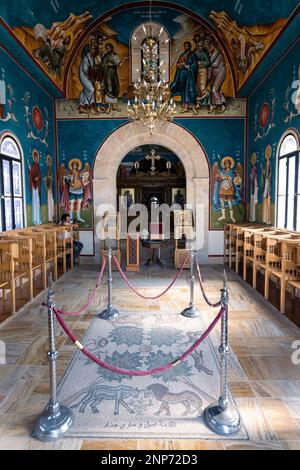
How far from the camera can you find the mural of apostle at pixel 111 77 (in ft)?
33.4

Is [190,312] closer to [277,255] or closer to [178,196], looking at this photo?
[277,255]

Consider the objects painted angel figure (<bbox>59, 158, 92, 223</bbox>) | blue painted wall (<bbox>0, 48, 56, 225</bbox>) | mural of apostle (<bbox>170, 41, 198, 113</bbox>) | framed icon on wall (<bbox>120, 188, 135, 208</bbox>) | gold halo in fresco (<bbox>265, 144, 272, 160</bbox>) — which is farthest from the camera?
framed icon on wall (<bbox>120, 188, 135, 208</bbox>)

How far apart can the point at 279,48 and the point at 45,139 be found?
693 cm

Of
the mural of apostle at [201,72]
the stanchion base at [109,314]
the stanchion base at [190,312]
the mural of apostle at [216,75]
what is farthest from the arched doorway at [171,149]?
the stanchion base at [109,314]

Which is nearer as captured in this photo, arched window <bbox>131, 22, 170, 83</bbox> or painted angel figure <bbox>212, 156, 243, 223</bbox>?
Answer: arched window <bbox>131, 22, 170, 83</bbox>

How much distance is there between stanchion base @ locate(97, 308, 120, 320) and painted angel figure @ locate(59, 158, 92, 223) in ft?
19.4

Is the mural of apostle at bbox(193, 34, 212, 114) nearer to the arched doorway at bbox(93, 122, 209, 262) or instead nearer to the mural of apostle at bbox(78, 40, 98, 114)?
the arched doorway at bbox(93, 122, 209, 262)

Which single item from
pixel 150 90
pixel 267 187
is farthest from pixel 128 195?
pixel 150 90

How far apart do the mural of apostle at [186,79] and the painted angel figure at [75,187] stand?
3888 mm

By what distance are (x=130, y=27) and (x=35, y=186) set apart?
5.94 metres

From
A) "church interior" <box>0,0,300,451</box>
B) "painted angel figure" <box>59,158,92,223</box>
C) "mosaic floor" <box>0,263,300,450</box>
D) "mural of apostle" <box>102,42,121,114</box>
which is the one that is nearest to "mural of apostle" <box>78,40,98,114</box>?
"church interior" <box>0,0,300,451</box>

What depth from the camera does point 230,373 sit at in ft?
11.9

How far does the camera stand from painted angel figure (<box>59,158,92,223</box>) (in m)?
10.7

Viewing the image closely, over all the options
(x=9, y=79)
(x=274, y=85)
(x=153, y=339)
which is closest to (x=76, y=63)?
(x=9, y=79)
